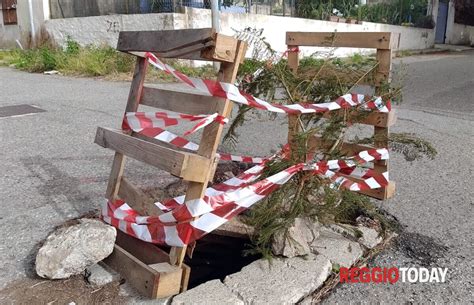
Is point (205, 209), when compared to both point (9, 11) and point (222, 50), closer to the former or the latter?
point (222, 50)

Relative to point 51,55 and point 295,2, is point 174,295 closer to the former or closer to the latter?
point 51,55

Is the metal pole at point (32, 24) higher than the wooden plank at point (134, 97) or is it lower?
higher

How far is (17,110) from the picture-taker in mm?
7188

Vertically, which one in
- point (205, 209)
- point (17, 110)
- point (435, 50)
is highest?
point (435, 50)

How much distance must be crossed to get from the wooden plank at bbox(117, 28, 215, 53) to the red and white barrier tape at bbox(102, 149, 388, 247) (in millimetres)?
885

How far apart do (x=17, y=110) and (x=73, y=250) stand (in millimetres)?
5532

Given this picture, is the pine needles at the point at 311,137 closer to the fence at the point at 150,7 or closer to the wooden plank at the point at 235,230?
the wooden plank at the point at 235,230

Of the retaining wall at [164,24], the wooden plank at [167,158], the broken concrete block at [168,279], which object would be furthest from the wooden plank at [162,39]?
the retaining wall at [164,24]

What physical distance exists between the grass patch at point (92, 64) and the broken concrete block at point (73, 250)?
27.1 feet

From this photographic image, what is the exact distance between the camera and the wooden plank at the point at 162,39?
7.58ft

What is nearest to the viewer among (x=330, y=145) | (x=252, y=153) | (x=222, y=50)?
(x=222, y=50)

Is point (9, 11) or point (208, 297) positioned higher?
point (9, 11)

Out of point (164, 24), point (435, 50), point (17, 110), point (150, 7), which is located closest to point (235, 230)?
point (17, 110)

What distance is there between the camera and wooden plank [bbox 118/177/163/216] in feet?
9.48
